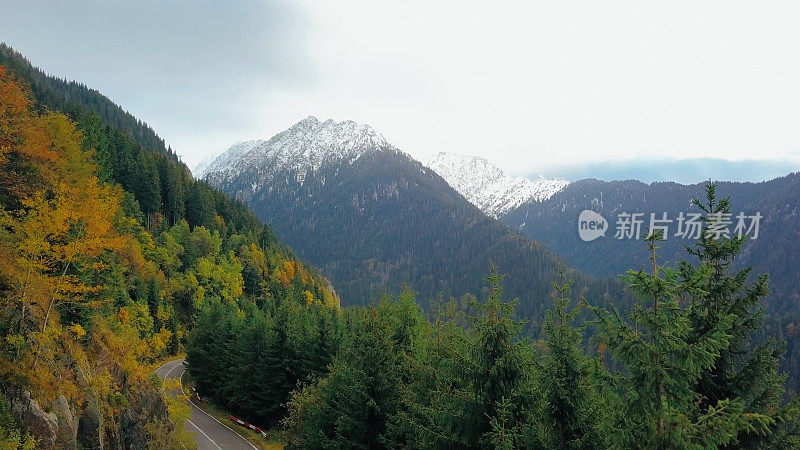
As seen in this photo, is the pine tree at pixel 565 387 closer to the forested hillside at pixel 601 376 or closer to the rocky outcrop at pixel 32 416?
the forested hillside at pixel 601 376

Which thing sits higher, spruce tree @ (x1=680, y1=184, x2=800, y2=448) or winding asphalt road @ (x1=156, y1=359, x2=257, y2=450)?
spruce tree @ (x1=680, y1=184, x2=800, y2=448)

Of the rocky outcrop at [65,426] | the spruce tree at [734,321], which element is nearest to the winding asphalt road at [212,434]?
the rocky outcrop at [65,426]

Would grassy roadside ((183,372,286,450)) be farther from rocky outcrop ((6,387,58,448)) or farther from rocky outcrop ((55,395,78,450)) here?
rocky outcrop ((6,387,58,448))

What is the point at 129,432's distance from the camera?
25.0 metres

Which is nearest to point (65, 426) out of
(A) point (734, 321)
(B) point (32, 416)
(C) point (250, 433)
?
(B) point (32, 416)

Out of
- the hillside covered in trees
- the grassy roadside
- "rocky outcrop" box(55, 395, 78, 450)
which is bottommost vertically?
the grassy roadside

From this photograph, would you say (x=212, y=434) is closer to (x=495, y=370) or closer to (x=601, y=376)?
(x=495, y=370)

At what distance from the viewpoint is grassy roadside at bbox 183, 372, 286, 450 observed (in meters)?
35.4

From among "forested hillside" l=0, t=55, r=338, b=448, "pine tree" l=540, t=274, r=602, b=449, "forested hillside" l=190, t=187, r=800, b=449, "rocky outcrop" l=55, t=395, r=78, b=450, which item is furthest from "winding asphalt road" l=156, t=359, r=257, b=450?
"pine tree" l=540, t=274, r=602, b=449

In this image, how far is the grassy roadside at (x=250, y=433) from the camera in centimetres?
3541

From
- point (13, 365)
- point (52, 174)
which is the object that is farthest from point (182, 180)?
point (13, 365)

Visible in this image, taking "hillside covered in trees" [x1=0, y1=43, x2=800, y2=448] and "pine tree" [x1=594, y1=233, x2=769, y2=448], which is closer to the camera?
"pine tree" [x1=594, y1=233, x2=769, y2=448]

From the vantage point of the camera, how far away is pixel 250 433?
125 ft

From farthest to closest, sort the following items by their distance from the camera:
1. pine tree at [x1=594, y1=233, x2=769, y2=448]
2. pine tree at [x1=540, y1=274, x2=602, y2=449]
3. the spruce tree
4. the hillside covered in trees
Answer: pine tree at [x1=540, y1=274, x2=602, y2=449], the spruce tree, the hillside covered in trees, pine tree at [x1=594, y1=233, x2=769, y2=448]
